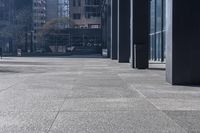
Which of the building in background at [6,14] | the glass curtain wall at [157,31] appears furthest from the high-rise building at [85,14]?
the glass curtain wall at [157,31]

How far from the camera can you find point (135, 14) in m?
32.0

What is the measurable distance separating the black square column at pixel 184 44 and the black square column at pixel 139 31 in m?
12.8

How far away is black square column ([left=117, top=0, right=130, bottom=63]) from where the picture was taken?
4219 cm

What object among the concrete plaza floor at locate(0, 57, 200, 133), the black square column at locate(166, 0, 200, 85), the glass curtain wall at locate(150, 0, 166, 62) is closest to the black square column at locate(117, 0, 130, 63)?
the glass curtain wall at locate(150, 0, 166, 62)

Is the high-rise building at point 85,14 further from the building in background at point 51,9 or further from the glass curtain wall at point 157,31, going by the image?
the glass curtain wall at point 157,31

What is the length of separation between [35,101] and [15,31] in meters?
103

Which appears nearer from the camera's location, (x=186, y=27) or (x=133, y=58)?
(x=186, y=27)

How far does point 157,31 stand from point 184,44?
84.6 feet

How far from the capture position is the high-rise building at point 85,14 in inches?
5027

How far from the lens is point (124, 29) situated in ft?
138

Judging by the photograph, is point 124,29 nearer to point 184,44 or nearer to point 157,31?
point 157,31

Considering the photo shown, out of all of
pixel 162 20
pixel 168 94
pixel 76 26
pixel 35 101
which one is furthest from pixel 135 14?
pixel 76 26

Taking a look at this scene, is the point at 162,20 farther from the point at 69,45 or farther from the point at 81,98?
the point at 69,45

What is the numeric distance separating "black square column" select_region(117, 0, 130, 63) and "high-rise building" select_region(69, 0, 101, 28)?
8451 centimetres
